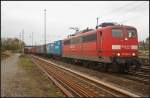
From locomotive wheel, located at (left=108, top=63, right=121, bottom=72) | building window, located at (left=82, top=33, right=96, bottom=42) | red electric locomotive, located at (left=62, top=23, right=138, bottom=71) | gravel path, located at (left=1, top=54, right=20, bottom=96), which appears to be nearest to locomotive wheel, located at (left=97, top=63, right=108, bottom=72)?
red electric locomotive, located at (left=62, top=23, right=138, bottom=71)

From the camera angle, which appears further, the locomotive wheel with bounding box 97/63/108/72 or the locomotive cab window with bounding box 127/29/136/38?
the locomotive wheel with bounding box 97/63/108/72

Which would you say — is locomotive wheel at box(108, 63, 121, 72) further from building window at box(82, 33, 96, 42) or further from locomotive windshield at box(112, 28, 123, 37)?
building window at box(82, 33, 96, 42)

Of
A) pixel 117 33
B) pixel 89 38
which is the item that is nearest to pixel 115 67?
pixel 117 33

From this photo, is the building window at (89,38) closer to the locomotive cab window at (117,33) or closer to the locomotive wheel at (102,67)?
the locomotive wheel at (102,67)

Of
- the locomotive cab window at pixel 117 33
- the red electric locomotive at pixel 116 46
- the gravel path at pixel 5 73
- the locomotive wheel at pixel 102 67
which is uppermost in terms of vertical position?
the locomotive cab window at pixel 117 33

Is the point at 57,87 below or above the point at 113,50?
below

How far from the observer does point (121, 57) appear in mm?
20344

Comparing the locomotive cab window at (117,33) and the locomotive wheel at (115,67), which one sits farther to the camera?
the locomotive cab window at (117,33)

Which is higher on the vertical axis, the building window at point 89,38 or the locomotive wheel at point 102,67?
the building window at point 89,38

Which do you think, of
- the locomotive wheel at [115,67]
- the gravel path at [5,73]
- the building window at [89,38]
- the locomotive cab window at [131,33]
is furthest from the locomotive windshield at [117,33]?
the gravel path at [5,73]

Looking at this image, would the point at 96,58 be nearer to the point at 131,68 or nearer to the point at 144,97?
the point at 131,68

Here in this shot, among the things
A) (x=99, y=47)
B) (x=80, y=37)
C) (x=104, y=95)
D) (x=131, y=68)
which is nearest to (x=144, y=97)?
(x=104, y=95)

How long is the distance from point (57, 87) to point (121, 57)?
7046 millimetres

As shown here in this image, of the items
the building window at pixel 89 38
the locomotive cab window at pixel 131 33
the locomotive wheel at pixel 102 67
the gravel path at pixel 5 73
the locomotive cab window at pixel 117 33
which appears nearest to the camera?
the gravel path at pixel 5 73
